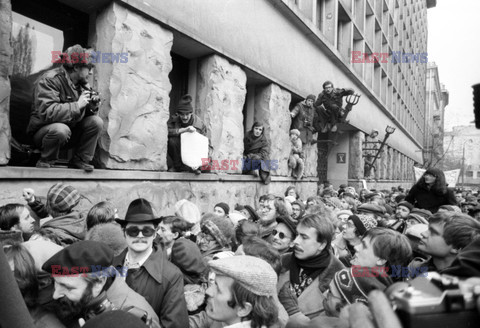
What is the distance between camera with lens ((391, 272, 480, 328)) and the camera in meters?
0.71

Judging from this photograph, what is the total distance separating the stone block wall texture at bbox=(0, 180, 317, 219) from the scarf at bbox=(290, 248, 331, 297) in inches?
56.0

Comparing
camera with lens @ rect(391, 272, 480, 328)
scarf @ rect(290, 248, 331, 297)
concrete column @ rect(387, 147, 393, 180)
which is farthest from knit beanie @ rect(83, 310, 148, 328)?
concrete column @ rect(387, 147, 393, 180)

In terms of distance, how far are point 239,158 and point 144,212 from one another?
4975mm

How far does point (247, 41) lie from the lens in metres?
8.27

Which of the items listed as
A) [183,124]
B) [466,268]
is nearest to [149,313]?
[466,268]

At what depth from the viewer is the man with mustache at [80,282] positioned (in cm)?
184

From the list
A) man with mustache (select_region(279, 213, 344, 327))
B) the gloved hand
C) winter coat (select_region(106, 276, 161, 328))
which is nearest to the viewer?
winter coat (select_region(106, 276, 161, 328))

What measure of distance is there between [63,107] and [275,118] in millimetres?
6070

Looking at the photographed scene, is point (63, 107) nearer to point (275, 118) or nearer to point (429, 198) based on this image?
point (429, 198)

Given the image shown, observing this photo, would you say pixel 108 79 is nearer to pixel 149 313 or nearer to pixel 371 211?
pixel 149 313

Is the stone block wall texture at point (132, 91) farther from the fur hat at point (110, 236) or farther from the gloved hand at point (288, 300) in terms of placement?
the gloved hand at point (288, 300)

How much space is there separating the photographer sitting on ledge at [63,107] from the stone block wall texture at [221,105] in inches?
107

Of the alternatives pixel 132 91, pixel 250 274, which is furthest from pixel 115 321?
pixel 132 91
